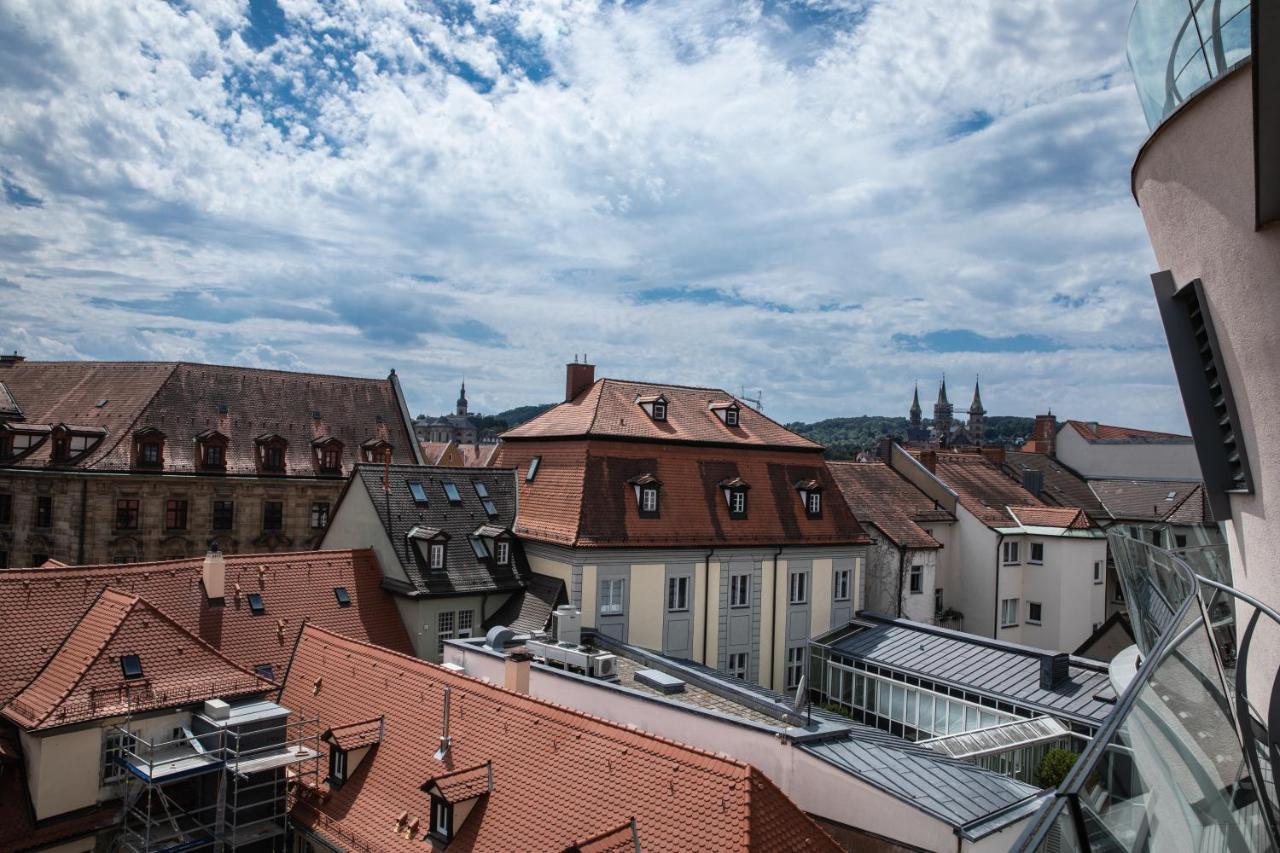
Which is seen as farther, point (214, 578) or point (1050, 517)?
point (1050, 517)

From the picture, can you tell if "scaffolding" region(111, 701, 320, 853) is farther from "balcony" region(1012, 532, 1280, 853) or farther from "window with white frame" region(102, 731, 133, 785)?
"balcony" region(1012, 532, 1280, 853)

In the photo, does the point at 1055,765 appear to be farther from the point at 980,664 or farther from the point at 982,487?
the point at 982,487

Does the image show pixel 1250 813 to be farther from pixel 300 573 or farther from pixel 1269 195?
pixel 300 573

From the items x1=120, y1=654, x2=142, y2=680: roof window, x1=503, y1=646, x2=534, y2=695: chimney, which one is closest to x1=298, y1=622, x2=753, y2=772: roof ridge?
x1=503, y1=646, x2=534, y2=695: chimney

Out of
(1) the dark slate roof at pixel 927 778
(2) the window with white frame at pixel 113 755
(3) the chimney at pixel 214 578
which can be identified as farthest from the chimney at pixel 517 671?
(3) the chimney at pixel 214 578

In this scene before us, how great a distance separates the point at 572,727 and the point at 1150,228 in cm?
1236

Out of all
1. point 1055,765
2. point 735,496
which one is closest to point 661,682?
point 1055,765

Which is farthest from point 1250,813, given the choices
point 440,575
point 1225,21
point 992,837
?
point 440,575

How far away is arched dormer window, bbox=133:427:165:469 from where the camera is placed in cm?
4312

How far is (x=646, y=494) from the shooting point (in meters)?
33.1

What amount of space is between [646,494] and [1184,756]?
27670mm

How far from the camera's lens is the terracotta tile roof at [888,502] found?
3994cm

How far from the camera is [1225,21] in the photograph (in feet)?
25.9

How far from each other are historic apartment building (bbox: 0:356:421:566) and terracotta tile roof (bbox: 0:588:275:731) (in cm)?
2194
